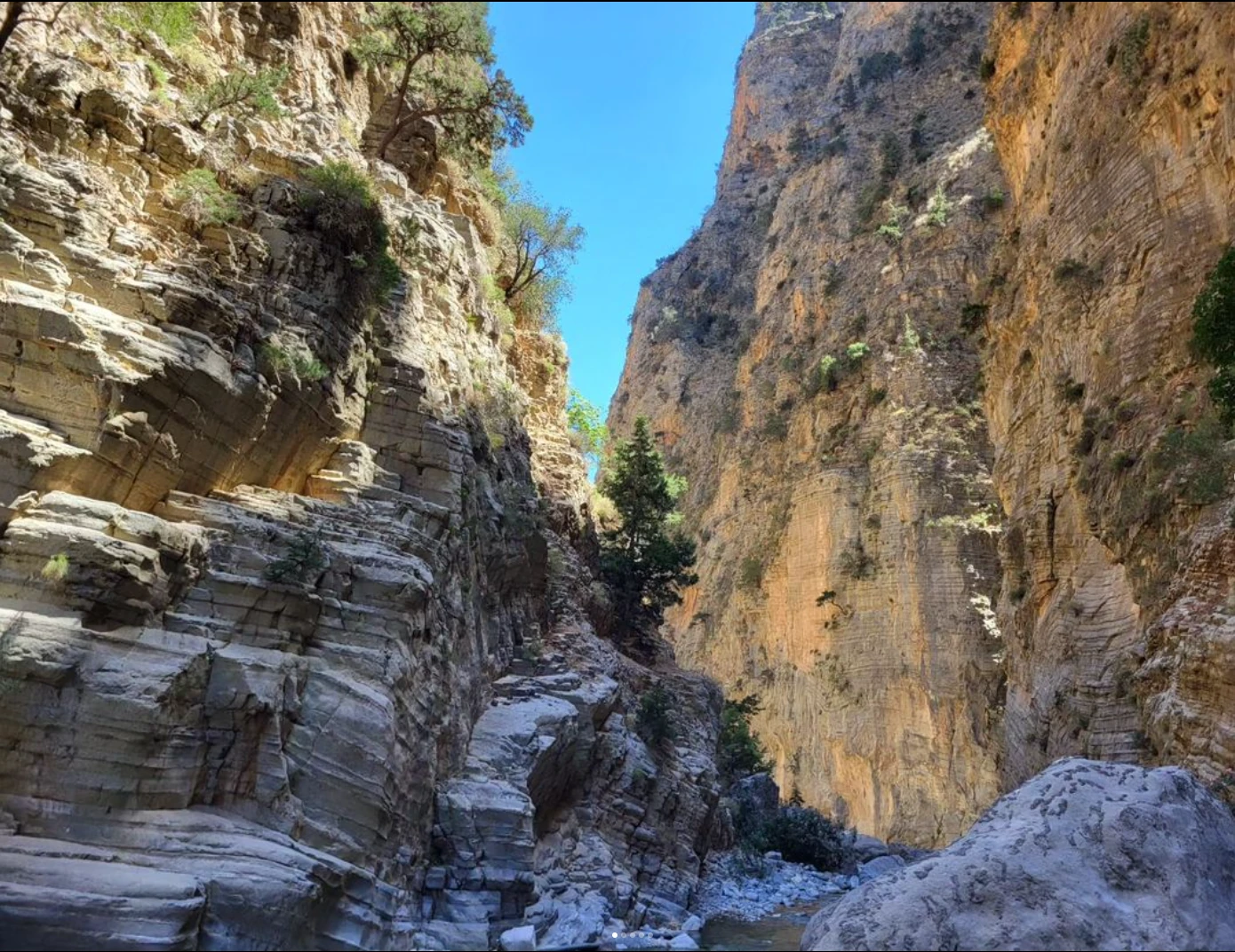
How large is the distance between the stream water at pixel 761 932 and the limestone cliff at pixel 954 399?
645 cm

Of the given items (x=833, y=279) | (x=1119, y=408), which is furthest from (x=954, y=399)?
(x=1119, y=408)

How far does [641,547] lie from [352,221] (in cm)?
1487

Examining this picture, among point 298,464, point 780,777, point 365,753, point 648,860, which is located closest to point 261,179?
point 298,464

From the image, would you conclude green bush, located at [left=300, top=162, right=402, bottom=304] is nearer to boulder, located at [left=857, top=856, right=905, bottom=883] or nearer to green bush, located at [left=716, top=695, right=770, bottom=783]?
green bush, located at [left=716, top=695, right=770, bottom=783]

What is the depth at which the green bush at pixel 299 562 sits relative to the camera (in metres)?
11.1

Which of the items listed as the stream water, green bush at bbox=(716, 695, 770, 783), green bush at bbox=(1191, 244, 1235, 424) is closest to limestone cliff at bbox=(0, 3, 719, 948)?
the stream water

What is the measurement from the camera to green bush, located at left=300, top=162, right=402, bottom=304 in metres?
15.0

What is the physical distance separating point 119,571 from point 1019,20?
29790 mm

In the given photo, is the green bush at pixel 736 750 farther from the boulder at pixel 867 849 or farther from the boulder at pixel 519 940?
the boulder at pixel 519 940

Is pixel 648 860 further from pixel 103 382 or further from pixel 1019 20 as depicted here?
pixel 1019 20

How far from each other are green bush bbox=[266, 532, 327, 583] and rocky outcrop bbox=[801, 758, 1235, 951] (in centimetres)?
748

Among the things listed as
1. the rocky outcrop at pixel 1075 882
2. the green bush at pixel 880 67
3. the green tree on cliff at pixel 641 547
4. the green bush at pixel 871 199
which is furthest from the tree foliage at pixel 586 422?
the green bush at pixel 880 67

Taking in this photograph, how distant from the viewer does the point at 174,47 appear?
52.4 ft

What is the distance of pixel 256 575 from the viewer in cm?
1105
